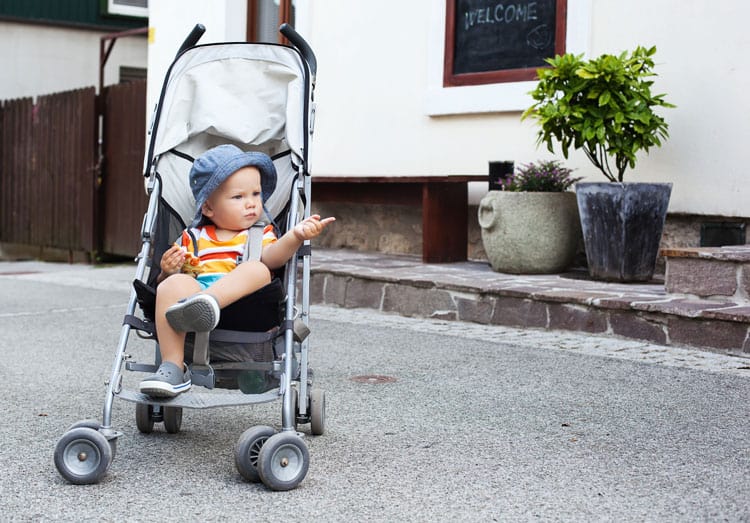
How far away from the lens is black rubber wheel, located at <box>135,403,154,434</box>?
3.83 m

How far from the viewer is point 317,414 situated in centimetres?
381

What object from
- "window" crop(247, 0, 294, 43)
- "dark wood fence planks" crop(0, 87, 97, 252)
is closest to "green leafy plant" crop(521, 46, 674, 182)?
"window" crop(247, 0, 294, 43)

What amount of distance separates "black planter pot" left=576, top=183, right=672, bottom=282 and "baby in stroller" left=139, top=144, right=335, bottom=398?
3.24m

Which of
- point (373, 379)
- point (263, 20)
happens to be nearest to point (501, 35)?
point (263, 20)

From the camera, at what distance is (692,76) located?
700cm

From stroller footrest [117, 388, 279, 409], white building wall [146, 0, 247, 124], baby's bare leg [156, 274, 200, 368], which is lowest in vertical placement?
stroller footrest [117, 388, 279, 409]

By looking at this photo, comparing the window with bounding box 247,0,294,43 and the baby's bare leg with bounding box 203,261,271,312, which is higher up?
the window with bounding box 247,0,294,43

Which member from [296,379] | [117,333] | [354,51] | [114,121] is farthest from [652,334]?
[114,121]

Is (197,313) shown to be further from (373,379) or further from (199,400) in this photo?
(373,379)

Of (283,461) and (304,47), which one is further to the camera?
(304,47)

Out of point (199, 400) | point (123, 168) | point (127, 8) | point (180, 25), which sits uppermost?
point (127, 8)

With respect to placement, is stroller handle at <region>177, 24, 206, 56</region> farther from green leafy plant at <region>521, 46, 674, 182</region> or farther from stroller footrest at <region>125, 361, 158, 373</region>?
green leafy plant at <region>521, 46, 674, 182</region>

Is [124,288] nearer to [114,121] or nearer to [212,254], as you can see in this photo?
[114,121]

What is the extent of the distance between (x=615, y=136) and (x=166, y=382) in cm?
413
